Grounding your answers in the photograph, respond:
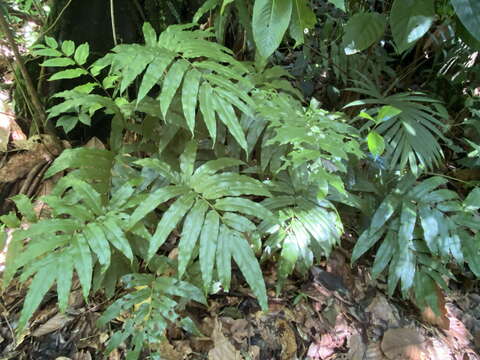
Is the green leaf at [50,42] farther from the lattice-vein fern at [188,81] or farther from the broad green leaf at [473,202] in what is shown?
the broad green leaf at [473,202]

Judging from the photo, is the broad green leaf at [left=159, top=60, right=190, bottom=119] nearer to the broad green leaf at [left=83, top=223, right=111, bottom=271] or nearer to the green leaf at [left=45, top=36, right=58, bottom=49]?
the broad green leaf at [left=83, top=223, right=111, bottom=271]

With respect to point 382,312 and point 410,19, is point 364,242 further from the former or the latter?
point 410,19

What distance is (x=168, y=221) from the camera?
4.00ft

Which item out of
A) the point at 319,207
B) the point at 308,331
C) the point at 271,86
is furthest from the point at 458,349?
the point at 271,86

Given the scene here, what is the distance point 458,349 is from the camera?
1.84 meters

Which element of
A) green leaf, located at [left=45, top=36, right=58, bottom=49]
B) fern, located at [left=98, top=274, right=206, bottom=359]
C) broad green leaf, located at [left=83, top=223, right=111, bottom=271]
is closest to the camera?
broad green leaf, located at [left=83, top=223, right=111, bottom=271]

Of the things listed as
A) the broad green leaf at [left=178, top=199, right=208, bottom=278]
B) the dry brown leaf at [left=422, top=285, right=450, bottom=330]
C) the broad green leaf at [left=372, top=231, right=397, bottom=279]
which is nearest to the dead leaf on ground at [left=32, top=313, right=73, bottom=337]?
the broad green leaf at [left=178, top=199, right=208, bottom=278]

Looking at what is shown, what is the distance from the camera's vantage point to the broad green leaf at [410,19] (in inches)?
52.6

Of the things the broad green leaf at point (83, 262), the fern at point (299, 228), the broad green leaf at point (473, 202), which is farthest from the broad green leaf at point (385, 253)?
the broad green leaf at point (83, 262)

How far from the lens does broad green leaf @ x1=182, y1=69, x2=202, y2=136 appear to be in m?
1.19

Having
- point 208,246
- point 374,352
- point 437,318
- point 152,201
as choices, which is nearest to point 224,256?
point 208,246

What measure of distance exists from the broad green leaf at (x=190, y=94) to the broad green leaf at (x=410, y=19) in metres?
0.76

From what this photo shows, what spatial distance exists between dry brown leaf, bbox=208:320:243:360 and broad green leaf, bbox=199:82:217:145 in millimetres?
895

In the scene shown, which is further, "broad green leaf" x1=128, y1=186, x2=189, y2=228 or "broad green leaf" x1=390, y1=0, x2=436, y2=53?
"broad green leaf" x1=390, y1=0, x2=436, y2=53
